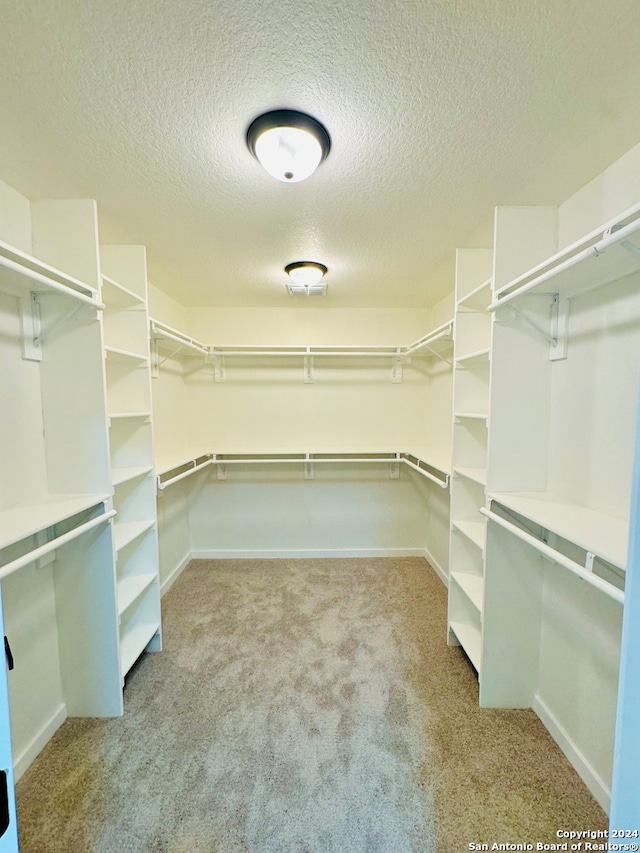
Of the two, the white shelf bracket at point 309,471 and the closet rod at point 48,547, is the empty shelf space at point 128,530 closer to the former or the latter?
the closet rod at point 48,547

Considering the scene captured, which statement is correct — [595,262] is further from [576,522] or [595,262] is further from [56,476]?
[56,476]

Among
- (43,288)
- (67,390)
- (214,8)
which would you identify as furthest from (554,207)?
(67,390)

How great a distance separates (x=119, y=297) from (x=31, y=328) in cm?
49

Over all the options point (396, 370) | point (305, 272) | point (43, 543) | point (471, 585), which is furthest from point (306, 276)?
point (471, 585)

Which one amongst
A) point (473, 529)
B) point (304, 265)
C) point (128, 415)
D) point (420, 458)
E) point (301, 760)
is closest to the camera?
point (301, 760)

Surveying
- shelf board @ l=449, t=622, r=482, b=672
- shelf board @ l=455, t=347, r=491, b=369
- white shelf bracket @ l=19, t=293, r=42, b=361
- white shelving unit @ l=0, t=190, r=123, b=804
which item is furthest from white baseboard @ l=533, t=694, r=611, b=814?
white shelf bracket @ l=19, t=293, r=42, b=361

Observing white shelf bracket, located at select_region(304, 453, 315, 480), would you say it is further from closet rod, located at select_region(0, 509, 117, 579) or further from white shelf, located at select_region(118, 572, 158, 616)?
closet rod, located at select_region(0, 509, 117, 579)

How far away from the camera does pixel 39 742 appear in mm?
1410

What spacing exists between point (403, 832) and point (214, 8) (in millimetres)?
2420

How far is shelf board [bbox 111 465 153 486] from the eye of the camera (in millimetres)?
1641

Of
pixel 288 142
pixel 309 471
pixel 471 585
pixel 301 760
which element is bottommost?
pixel 301 760

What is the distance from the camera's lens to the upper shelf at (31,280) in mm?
1059

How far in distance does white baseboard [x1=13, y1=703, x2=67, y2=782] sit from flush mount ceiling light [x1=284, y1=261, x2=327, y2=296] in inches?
104

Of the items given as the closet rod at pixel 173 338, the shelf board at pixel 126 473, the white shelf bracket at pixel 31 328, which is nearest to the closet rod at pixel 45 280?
the white shelf bracket at pixel 31 328
